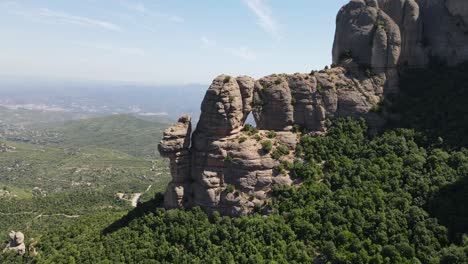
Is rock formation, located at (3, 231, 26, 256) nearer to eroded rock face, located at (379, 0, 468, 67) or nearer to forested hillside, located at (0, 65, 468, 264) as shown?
forested hillside, located at (0, 65, 468, 264)

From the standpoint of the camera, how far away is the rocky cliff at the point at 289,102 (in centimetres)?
5219

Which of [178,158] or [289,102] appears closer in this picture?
[178,158]

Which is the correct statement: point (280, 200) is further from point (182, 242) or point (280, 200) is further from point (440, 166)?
point (440, 166)

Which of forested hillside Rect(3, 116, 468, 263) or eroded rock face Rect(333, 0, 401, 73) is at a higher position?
eroded rock face Rect(333, 0, 401, 73)

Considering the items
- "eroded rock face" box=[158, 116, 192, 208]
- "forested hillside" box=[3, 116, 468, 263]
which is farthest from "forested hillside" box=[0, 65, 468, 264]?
"eroded rock face" box=[158, 116, 192, 208]

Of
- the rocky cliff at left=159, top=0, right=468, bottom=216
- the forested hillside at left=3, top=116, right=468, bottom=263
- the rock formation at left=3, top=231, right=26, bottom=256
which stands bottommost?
the rock formation at left=3, top=231, right=26, bottom=256

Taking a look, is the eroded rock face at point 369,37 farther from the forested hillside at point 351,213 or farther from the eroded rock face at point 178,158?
the eroded rock face at point 178,158

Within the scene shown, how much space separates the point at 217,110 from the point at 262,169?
10.7 m

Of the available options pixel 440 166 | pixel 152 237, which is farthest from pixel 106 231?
pixel 440 166

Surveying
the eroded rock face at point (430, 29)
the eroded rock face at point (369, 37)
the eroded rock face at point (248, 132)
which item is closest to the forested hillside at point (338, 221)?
the eroded rock face at point (248, 132)

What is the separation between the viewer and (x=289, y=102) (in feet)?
187

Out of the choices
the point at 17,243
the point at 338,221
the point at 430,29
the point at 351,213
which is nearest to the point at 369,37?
the point at 430,29

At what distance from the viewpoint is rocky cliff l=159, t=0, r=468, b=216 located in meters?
52.2

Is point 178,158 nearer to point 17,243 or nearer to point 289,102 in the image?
point 289,102
